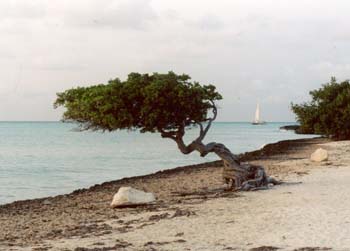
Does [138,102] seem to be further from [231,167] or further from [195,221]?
[195,221]

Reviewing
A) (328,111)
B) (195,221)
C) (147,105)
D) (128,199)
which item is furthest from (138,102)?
(328,111)

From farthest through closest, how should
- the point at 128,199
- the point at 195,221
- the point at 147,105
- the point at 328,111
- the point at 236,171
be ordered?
the point at 328,111 → the point at 236,171 → the point at 147,105 → the point at 128,199 → the point at 195,221

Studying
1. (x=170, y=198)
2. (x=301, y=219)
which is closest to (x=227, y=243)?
(x=301, y=219)

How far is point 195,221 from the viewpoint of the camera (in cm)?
1577

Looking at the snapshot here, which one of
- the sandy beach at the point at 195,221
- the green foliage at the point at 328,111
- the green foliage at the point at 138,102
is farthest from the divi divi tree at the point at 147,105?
the green foliage at the point at 328,111

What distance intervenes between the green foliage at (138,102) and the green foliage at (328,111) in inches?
1677

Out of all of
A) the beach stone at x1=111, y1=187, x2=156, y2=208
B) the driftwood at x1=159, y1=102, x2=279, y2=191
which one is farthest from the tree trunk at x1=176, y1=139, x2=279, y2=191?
the beach stone at x1=111, y1=187, x2=156, y2=208

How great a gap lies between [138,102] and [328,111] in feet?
145

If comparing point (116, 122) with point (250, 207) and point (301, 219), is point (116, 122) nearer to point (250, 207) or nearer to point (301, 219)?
point (250, 207)

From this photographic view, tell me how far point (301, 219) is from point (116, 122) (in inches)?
298

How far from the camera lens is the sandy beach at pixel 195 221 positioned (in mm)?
13031

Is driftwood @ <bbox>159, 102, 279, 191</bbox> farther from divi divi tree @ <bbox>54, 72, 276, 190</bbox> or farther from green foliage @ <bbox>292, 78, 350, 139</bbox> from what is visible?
green foliage @ <bbox>292, 78, 350, 139</bbox>

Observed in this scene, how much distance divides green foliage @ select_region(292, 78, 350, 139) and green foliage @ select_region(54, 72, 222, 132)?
140 feet

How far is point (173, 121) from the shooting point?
850 inches
